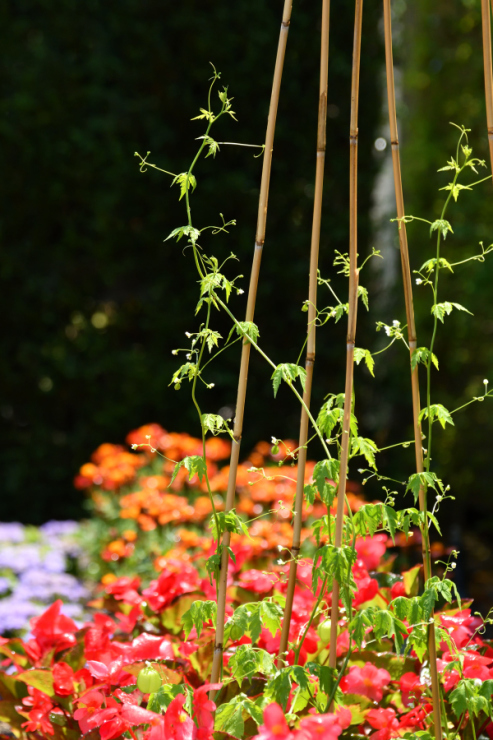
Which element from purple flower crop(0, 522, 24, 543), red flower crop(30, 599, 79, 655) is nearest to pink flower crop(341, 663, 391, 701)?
red flower crop(30, 599, 79, 655)

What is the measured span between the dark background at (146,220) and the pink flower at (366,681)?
2752 mm

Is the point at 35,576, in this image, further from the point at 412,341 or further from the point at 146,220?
the point at 412,341

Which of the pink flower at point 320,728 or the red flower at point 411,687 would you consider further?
the red flower at point 411,687

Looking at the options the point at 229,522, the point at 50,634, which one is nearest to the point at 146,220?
the point at 50,634

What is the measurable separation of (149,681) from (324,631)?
39cm

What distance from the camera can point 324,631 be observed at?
1439 millimetres

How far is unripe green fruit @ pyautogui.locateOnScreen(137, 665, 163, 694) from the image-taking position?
119cm

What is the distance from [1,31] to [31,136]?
59 cm

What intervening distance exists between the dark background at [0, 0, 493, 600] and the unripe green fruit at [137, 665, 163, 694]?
2921 mm

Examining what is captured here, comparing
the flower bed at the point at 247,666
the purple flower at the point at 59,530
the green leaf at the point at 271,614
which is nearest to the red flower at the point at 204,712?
the flower bed at the point at 247,666

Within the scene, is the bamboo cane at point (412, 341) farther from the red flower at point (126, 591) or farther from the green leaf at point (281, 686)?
the red flower at point (126, 591)

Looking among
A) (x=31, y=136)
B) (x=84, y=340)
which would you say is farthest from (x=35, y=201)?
(x=84, y=340)

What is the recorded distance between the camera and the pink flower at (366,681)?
1.32m

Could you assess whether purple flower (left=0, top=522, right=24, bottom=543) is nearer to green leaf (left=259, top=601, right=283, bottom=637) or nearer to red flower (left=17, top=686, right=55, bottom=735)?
red flower (left=17, top=686, right=55, bottom=735)
